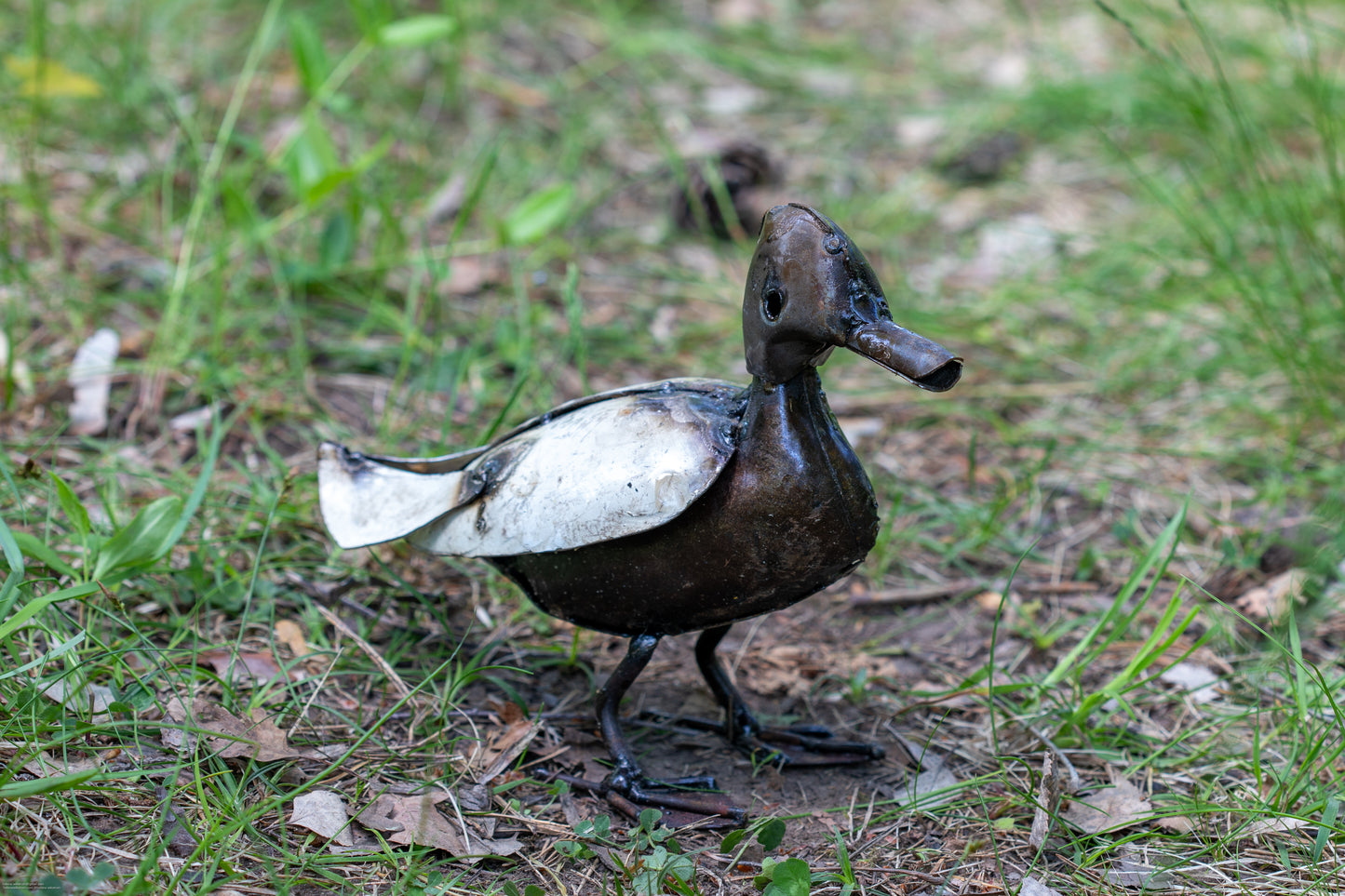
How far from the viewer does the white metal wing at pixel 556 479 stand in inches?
74.8

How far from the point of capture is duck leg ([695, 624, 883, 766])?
2.23 m

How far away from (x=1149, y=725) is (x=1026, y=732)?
29 cm

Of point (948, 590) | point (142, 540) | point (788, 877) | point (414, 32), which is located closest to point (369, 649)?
point (142, 540)

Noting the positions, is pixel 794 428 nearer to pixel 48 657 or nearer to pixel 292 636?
pixel 292 636

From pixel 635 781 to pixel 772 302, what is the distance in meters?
0.95

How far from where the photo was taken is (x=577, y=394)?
3406mm

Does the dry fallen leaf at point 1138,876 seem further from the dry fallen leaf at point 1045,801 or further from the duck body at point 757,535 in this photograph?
the duck body at point 757,535

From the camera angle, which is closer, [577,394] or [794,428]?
[794,428]

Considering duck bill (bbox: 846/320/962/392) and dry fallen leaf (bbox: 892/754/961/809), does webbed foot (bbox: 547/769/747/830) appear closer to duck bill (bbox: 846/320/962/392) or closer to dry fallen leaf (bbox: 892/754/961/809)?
dry fallen leaf (bbox: 892/754/961/809)

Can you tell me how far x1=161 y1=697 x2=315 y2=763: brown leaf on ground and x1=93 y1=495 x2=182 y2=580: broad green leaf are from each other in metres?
0.32

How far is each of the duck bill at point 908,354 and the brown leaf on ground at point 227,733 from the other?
1.27 meters

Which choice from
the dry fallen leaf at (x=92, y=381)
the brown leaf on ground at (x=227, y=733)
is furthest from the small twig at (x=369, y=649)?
the dry fallen leaf at (x=92, y=381)

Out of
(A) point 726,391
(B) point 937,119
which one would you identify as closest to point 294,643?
(A) point 726,391

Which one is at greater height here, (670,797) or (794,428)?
(794,428)
